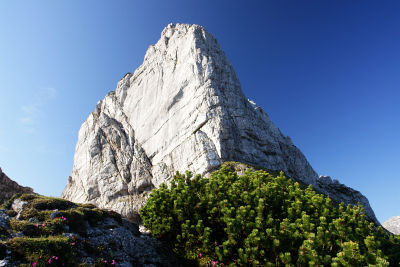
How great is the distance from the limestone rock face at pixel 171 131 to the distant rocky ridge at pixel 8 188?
32.7 m

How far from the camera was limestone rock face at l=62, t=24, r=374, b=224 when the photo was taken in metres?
64.9

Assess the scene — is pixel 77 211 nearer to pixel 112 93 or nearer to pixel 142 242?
pixel 142 242

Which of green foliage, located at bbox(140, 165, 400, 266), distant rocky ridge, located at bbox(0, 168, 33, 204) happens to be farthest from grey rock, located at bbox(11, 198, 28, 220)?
distant rocky ridge, located at bbox(0, 168, 33, 204)

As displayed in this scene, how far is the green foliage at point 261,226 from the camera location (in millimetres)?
13491

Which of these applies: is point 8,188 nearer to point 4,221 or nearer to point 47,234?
point 4,221

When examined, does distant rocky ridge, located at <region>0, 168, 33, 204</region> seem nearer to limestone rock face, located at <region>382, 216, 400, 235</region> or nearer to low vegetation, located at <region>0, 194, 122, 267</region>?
low vegetation, located at <region>0, 194, 122, 267</region>

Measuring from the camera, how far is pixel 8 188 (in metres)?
35.5

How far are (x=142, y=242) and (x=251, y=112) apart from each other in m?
67.6

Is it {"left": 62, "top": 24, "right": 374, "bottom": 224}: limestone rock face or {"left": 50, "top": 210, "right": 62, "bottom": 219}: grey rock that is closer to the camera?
{"left": 50, "top": 210, "right": 62, "bottom": 219}: grey rock

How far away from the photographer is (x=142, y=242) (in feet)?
70.8

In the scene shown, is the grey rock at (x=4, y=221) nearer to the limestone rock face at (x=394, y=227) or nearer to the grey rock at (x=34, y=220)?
the grey rock at (x=34, y=220)

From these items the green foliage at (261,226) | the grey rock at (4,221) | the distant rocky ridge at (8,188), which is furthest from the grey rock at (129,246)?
the distant rocky ridge at (8,188)

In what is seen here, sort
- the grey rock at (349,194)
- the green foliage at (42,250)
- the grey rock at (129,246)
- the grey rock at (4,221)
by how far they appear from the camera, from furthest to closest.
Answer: the grey rock at (349,194)
the grey rock at (129,246)
the grey rock at (4,221)
the green foliage at (42,250)

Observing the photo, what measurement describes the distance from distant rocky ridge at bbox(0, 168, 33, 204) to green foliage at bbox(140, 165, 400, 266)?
982 inches
